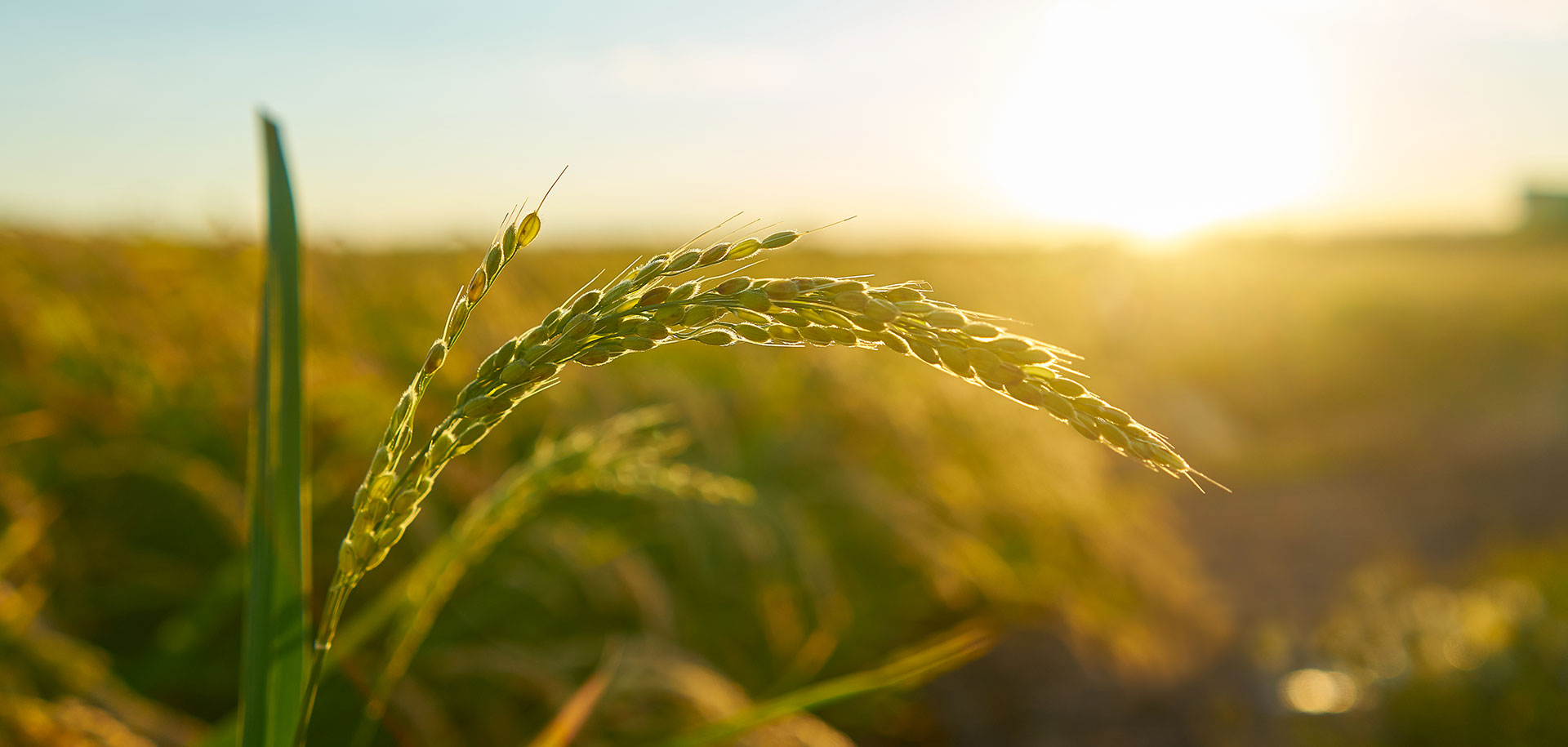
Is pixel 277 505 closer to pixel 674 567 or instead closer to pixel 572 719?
pixel 572 719

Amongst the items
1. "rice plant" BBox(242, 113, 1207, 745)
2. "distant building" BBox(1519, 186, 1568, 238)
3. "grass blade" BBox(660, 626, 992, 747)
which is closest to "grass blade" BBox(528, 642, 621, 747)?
"grass blade" BBox(660, 626, 992, 747)

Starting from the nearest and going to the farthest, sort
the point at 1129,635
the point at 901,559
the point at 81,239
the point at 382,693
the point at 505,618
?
the point at 382,693
the point at 505,618
the point at 901,559
the point at 1129,635
the point at 81,239

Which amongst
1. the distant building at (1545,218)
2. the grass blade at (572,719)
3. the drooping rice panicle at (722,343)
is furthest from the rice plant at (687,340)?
the distant building at (1545,218)

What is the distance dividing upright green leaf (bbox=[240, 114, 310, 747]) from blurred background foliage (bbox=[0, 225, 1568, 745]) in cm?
32

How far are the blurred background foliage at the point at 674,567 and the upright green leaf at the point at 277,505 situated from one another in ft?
1.04

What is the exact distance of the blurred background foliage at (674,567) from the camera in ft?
7.26

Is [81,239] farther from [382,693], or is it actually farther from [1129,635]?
[1129,635]

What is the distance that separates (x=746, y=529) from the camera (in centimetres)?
265

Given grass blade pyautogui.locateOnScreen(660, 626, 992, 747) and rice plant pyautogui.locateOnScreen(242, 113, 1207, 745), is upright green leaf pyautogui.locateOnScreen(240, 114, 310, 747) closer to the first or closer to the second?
rice plant pyautogui.locateOnScreen(242, 113, 1207, 745)

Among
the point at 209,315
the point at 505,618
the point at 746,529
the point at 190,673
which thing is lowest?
the point at 190,673

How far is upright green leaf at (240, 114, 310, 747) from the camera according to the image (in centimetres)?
83

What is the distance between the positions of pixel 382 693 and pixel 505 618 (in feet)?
5.80

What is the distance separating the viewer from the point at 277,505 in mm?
915

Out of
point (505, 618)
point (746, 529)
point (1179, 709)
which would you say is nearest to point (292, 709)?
point (746, 529)
